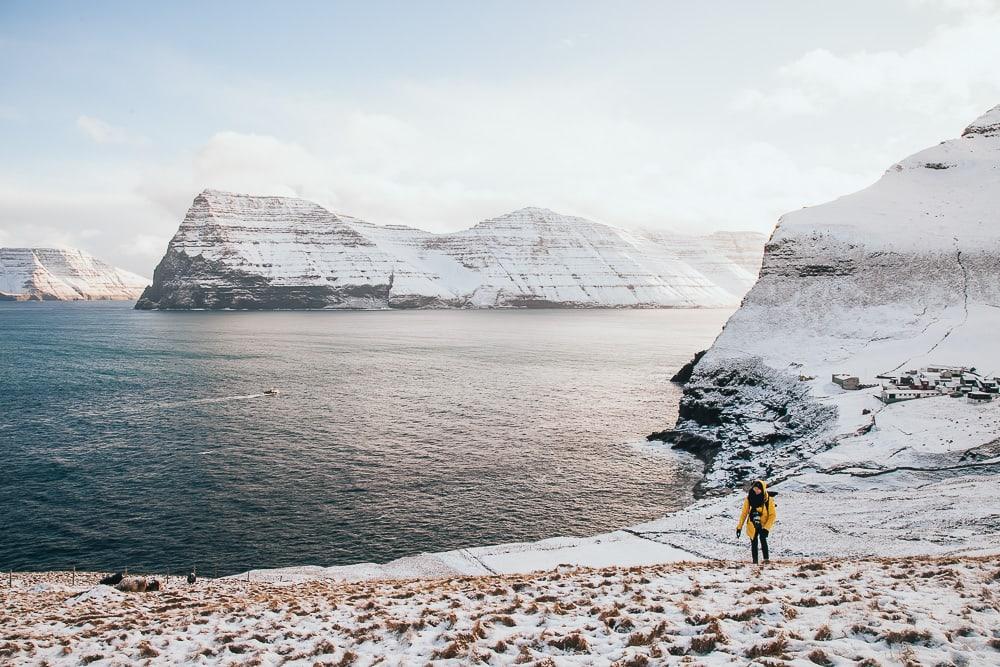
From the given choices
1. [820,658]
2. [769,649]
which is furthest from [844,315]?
[820,658]

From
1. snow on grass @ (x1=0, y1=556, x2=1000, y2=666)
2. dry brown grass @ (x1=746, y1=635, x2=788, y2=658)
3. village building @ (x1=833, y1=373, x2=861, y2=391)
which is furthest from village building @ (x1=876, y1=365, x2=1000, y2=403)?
dry brown grass @ (x1=746, y1=635, x2=788, y2=658)

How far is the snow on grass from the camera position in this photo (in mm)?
11648

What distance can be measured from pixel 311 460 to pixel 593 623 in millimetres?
39886

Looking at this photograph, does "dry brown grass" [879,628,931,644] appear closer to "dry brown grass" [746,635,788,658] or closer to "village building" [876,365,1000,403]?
"dry brown grass" [746,635,788,658]

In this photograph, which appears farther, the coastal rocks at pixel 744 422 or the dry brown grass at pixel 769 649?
the coastal rocks at pixel 744 422

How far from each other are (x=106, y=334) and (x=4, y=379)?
8746 centimetres

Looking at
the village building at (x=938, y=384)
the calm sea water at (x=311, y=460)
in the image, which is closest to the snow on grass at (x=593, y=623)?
the calm sea water at (x=311, y=460)

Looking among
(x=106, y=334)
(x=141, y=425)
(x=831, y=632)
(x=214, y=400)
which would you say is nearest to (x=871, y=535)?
(x=831, y=632)

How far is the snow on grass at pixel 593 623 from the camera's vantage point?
38.2 ft

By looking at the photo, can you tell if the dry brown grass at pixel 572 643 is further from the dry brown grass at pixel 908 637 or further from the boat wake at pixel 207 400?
the boat wake at pixel 207 400

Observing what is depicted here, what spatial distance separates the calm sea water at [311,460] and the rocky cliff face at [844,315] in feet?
22.7

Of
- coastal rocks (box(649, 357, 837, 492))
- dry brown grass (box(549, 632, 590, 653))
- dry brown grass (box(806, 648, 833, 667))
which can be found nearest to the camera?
dry brown grass (box(806, 648, 833, 667))

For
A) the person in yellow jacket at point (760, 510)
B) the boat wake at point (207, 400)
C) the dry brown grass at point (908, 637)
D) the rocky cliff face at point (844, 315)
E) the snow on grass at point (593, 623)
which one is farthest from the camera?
the boat wake at point (207, 400)

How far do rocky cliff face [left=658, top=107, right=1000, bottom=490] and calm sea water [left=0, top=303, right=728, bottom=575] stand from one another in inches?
272
